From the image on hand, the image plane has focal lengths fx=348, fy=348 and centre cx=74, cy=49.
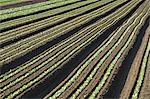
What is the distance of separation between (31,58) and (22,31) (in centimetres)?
406

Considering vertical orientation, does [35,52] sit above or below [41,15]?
below

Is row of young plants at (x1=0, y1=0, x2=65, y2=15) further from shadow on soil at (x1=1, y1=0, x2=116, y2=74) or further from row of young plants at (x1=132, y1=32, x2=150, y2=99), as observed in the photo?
row of young plants at (x1=132, y1=32, x2=150, y2=99)

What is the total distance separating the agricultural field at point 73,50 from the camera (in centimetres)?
1783

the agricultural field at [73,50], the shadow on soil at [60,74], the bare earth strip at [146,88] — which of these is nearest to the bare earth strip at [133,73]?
the agricultural field at [73,50]

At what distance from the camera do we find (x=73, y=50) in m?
22.1

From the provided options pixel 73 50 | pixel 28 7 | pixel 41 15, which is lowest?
pixel 73 50

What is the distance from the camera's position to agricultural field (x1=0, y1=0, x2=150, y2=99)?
1783 centimetres

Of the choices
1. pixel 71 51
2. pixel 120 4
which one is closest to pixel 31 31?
pixel 71 51

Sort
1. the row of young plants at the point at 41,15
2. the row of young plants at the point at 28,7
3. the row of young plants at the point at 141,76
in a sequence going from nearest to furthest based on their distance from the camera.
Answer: the row of young plants at the point at 141,76 < the row of young plants at the point at 41,15 < the row of young plants at the point at 28,7

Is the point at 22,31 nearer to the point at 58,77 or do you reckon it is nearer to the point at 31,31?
the point at 31,31

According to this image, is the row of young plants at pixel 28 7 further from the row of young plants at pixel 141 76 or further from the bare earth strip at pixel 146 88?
the bare earth strip at pixel 146 88

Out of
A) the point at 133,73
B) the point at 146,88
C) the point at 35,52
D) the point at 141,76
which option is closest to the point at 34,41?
the point at 35,52

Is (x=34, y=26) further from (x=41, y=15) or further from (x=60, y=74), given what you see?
(x=60, y=74)

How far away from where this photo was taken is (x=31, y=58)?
2078cm
